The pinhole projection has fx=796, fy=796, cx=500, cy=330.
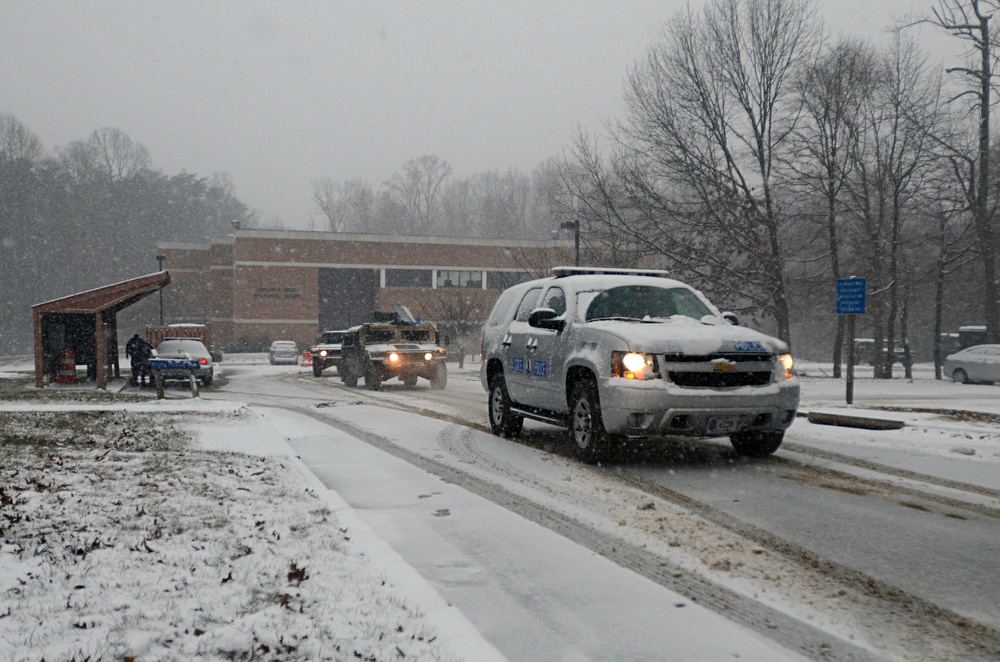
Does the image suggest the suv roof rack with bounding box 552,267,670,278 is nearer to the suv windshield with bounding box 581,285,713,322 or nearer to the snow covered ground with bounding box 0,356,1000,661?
the suv windshield with bounding box 581,285,713,322

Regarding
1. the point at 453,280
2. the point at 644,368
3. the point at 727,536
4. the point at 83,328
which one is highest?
the point at 453,280

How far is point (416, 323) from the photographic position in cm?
2530

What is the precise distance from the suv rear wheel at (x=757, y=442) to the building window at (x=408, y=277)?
60.6 m

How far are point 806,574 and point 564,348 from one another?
4.49 metres

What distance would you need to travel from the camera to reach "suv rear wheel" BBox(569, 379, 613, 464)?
7.88m

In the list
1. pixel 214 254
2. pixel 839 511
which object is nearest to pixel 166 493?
pixel 839 511

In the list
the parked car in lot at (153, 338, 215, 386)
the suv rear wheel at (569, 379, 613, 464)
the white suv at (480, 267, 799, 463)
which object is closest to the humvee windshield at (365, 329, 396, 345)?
the parked car in lot at (153, 338, 215, 386)

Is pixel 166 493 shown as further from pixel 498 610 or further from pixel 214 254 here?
pixel 214 254

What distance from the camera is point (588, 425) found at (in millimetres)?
8109

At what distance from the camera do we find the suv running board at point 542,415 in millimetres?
8836

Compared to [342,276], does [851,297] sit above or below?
below

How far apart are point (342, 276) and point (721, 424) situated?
63391mm

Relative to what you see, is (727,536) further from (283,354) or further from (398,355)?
(283,354)

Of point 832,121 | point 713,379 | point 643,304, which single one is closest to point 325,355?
point 832,121
